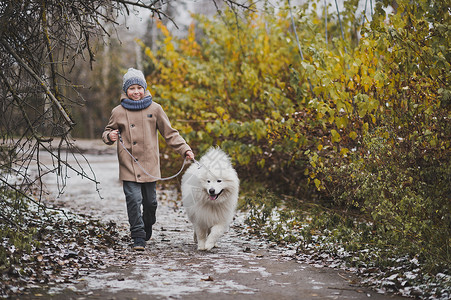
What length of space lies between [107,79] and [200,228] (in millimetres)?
32309

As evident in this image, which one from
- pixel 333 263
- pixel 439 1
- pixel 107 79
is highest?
pixel 107 79

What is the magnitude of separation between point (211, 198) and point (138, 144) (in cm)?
110

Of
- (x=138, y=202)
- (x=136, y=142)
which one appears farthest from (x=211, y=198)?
(x=136, y=142)

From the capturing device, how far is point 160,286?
15.2 ft

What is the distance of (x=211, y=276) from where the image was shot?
16.6 feet

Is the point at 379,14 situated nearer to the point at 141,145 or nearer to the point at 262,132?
the point at 141,145

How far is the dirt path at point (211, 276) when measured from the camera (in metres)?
4.40

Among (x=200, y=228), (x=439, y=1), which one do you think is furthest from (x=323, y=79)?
(x=200, y=228)

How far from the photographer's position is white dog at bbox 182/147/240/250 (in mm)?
6422

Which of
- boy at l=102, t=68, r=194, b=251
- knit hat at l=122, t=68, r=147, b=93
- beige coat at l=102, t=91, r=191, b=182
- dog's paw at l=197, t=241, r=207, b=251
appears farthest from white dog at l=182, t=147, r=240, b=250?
knit hat at l=122, t=68, r=147, b=93

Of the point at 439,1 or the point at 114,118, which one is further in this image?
the point at 114,118

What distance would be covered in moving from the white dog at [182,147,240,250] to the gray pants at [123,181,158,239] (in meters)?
0.47

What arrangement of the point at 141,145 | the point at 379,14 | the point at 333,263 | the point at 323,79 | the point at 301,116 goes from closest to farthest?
the point at 379,14 → the point at 333,263 → the point at 323,79 → the point at 141,145 → the point at 301,116

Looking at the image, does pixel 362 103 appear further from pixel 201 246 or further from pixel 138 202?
pixel 138 202
